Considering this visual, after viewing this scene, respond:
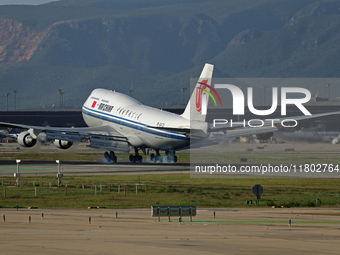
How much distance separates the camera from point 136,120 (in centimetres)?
10594

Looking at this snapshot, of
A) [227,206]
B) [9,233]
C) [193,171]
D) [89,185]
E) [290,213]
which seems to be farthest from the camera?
[193,171]

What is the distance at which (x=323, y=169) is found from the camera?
324ft

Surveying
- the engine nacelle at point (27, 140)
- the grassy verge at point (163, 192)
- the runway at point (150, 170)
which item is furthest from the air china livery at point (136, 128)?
the grassy verge at point (163, 192)

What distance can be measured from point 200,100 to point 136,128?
1203 cm

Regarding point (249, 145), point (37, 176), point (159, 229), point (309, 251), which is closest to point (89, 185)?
point (37, 176)

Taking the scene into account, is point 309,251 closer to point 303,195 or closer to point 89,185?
point 303,195

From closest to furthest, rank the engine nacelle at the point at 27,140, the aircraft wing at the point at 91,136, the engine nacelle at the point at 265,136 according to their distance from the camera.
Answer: the engine nacelle at the point at 265,136
the aircraft wing at the point at 91,136
the engine nacelle at the point at 27,140

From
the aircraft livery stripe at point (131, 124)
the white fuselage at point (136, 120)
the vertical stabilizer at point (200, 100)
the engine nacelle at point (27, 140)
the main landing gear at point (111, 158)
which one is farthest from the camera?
the main landing gear at point (111, 158)

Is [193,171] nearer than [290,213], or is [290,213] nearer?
[290,213]

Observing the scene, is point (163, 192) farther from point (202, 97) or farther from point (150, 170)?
point (202, 97)

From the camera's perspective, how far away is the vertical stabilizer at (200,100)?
96.8 metres

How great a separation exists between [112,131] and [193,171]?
21178 mm

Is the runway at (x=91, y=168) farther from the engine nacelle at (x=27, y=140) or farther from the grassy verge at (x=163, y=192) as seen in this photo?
the grassy verge at (x=163, y=192)

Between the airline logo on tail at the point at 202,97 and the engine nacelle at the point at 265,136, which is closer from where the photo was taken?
the airline logo on tail at the point at 202,97
